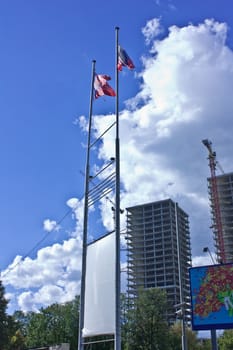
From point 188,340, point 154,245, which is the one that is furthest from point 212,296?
point 154,245

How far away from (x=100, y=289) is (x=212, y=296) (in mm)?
7776

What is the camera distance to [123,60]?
18.4 metres

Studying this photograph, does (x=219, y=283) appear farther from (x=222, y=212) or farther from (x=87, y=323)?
(x=222, y=212)

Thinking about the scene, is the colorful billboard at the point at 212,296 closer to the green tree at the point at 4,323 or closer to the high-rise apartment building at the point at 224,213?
the green tree at the point at 4,323

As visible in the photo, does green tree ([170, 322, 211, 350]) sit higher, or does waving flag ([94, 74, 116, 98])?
waving flag ([94, 74, 116, 98])

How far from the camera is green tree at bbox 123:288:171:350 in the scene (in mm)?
50022

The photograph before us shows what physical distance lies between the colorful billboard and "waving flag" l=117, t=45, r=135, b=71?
11.0m

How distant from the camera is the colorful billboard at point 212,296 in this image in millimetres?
21109

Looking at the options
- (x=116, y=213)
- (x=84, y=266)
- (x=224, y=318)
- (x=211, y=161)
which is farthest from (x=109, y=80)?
(x=211, y=161)

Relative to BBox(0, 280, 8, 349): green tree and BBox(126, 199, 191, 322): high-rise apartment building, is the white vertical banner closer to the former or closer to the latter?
BBox(0, 280, 8, 349): green tree

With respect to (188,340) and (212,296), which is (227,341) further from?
(212,296)

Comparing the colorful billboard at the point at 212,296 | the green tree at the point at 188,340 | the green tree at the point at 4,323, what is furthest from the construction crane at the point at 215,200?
the colorful billboard at the point at 212,296

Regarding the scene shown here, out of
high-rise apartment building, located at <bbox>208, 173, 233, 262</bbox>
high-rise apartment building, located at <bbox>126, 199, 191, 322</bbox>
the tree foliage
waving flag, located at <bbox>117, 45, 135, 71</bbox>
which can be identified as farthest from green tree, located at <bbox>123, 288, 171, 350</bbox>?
high-rise apartment building, located at <bbox>126, 199, 191, 322</bbox>

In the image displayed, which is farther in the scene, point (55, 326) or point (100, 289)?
point (55, 326)
